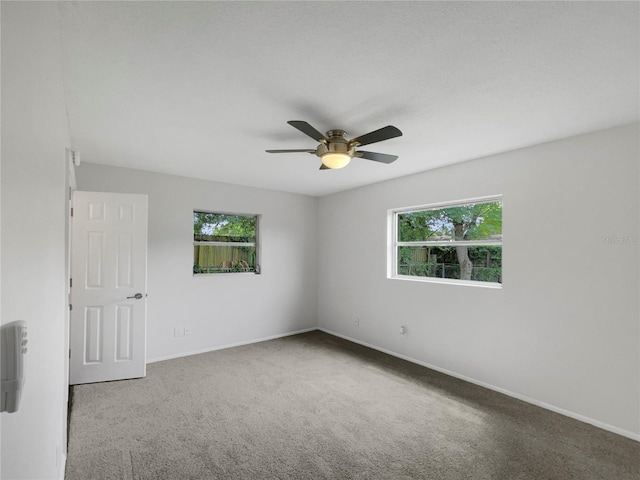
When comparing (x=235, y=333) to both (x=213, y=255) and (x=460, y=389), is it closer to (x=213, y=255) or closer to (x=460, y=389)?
(x=213, y=255)

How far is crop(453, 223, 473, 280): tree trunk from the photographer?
383 centimetres

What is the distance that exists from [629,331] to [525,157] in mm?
1705

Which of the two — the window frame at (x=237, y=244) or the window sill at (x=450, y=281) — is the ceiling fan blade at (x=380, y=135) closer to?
the window sill at (x=450, y=281)

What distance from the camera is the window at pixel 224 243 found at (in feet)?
15.5

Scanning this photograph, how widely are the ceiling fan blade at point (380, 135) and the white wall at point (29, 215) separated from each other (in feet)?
5.93

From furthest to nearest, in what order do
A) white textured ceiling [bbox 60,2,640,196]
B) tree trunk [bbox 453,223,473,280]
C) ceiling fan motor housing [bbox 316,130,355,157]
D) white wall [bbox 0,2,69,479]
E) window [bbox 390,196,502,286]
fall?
tree trunk [bbox 453,223,473,280] < window [bbox 390,196,502,286] < ceiling fan motor housing [bbox 316,130,355,157] < white textured ceiling [bbox 60,2,640,196] < white wall [bbox 0,2,69,479]

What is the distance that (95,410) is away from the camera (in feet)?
9.53

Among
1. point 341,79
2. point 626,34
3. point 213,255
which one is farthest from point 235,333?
point 626,34

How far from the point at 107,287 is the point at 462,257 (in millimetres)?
4021

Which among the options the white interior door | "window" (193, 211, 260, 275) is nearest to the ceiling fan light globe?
the white interior door

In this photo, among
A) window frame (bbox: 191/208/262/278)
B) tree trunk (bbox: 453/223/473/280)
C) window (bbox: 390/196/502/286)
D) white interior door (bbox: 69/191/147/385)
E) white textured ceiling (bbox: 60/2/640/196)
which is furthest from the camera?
window frame (bbox: 191/208/262/278)

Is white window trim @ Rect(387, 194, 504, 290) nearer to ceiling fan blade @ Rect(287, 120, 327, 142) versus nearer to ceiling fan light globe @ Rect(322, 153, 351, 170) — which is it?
ceiling fan light globe @ Rect(322, 153, 351, 170)

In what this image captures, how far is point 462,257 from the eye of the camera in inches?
153

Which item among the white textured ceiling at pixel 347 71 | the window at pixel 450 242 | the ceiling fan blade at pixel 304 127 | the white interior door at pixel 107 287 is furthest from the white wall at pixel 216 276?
the ceiling fan blade at pixel 304 127
